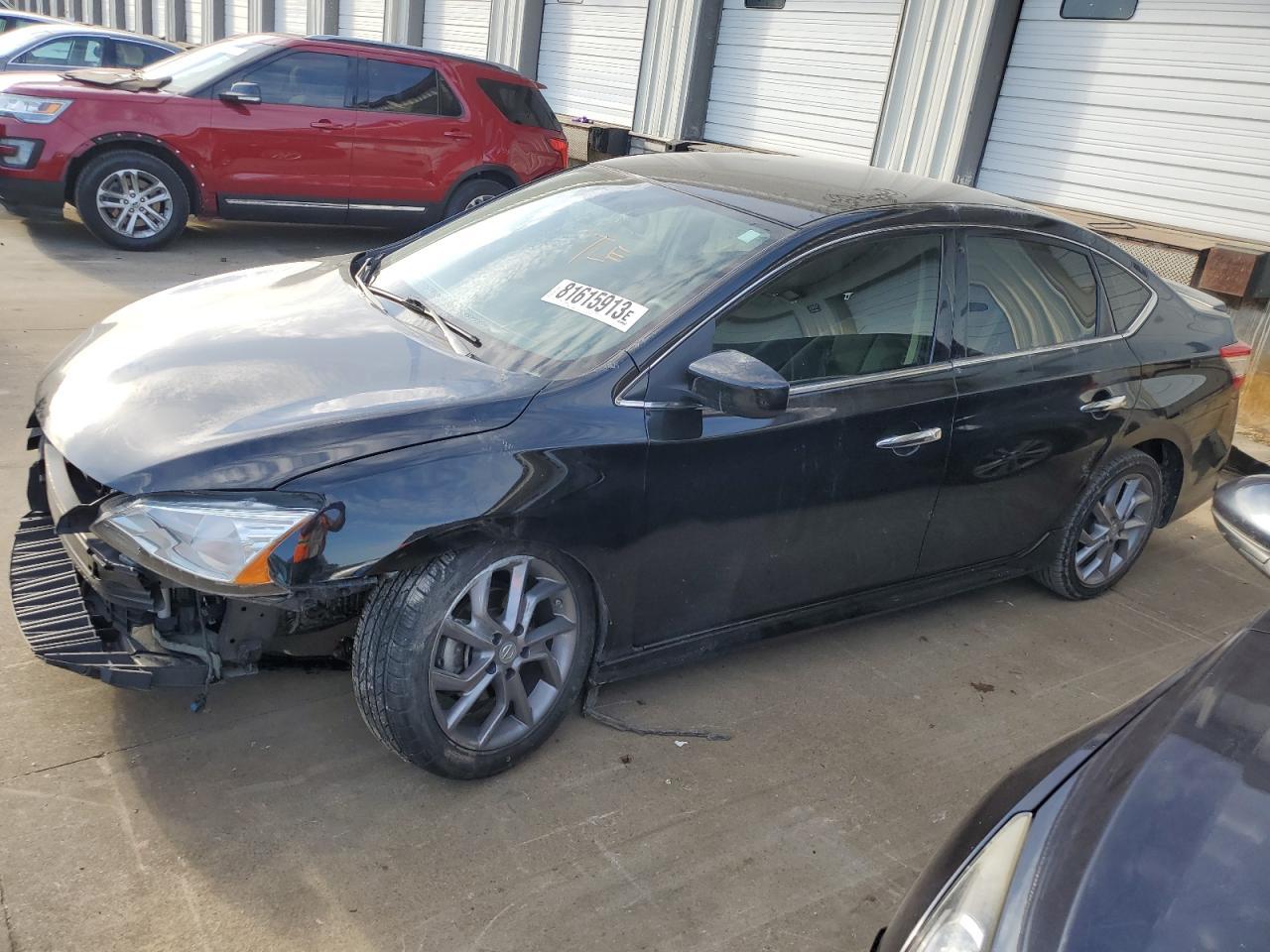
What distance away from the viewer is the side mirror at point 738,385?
9.39 ft

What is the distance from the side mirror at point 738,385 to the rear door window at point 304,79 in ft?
23.2

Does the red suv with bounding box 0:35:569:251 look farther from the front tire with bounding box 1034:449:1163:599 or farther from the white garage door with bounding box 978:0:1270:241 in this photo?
the front tire with bounding box 1034:449:1163:599

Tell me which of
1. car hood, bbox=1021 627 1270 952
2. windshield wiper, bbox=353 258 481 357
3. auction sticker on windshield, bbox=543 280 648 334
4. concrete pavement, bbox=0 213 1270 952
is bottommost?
concrete pavement, bbox=0 213 1270 952

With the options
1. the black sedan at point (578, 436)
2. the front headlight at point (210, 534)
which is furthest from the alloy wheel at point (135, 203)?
the front headlight at point (210, 534)

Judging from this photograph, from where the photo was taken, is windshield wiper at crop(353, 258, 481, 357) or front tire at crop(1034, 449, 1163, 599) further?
front tire at crop(1034, 449, 1163, 599)

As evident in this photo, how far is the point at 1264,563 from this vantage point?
2.41m

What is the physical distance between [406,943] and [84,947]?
2.21ft

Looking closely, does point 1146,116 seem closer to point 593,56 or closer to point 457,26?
point 593,56

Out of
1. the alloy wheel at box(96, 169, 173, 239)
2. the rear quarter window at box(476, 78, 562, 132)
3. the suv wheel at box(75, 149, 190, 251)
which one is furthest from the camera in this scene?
the rear quarter window at box(476, 78, 562, 132)

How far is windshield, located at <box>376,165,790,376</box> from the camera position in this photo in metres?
3.17

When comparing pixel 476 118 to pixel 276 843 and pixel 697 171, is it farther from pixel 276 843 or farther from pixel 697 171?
pixel 276 843

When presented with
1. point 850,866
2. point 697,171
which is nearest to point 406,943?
point 850,866

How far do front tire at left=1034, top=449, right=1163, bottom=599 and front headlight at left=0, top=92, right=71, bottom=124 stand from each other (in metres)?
7.48

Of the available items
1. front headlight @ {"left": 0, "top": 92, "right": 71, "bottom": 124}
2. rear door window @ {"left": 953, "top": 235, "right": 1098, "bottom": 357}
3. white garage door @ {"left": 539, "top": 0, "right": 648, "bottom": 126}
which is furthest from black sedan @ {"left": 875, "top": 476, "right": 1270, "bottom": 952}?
white garage door @ {"left": 539, "top": 0, "right": 648, "bottom": 126}
